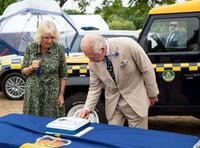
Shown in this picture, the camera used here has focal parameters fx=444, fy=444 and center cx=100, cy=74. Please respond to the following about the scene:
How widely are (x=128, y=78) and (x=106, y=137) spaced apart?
963 millimetres

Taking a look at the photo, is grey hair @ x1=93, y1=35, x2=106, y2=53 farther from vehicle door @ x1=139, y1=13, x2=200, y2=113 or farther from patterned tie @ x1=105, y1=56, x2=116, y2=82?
vehicle door @ x1=139, y1=13, x2=200, y2=113

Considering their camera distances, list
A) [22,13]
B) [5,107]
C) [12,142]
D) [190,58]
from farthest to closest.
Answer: [22,13]
[5,107]
[190,58]
[12,142]

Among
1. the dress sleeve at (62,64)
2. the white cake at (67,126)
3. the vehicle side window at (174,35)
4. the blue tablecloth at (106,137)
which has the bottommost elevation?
the blue tablecloth at (106,137)

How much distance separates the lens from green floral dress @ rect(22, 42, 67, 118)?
4449 mm

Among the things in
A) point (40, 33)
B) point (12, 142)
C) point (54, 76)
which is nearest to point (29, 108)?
point (54, 76)

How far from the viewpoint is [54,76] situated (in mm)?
4520

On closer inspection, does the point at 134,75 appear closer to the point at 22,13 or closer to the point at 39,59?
the point at 39,59

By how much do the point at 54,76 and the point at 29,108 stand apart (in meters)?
0.42

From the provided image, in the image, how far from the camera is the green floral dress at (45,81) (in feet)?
14.6

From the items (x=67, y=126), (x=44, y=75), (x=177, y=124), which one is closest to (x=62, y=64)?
(x=44, y=75)

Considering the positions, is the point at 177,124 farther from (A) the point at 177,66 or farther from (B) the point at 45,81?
(B) the point at 45,81

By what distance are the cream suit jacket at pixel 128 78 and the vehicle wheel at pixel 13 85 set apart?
239 inches

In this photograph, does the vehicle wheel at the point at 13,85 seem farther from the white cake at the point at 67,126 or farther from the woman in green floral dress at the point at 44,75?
the white cake at the point at 67,126

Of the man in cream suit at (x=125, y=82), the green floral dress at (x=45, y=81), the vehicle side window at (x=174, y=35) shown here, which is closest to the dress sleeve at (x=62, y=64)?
the green floral dress at (x=45, y=81)
